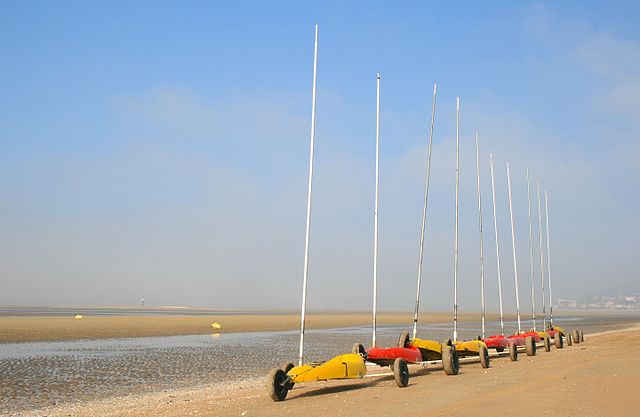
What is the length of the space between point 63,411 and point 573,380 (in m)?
13.2

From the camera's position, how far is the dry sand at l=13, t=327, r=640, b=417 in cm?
1137

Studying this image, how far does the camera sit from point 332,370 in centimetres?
1523

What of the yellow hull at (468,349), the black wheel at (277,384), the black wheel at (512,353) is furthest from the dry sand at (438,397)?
the black wheel at (512,353)

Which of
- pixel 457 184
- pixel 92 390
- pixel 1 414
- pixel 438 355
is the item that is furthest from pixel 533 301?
pixel 1 414

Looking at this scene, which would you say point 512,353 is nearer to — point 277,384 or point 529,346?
point 529,346

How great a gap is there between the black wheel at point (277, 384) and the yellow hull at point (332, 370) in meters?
0.24

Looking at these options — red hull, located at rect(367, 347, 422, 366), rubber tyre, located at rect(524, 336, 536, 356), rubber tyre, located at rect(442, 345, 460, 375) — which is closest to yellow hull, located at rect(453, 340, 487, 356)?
rubber tyre, located at rect(442, 345, 460, 375)

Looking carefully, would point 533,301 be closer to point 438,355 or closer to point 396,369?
point 438,355

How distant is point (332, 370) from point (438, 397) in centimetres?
303

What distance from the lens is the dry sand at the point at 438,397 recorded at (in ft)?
37.3

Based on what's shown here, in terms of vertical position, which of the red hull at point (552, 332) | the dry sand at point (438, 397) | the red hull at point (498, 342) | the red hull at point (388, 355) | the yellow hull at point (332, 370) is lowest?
the dry sand at point (438, 397)

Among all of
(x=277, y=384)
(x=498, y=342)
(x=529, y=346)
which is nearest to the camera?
(x=277, y=384)

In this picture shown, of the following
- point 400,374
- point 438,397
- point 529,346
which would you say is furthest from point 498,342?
point 438,397

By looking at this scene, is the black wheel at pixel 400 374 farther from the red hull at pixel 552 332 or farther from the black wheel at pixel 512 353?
the red hull at pixel 552 332
